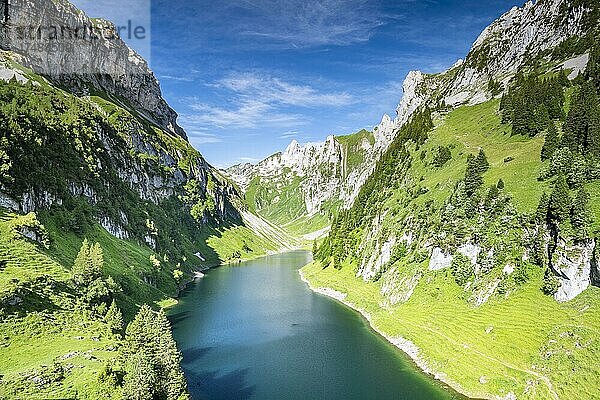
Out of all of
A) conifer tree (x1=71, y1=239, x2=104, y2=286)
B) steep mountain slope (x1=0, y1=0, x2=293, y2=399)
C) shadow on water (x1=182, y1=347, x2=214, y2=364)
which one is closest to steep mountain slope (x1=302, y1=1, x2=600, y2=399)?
shadow on water (x1=182, y1=347, x2=214, y2=364)

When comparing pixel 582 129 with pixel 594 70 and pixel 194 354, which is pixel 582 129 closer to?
pixel 594 70

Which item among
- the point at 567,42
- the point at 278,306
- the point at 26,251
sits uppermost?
the point at 567,42

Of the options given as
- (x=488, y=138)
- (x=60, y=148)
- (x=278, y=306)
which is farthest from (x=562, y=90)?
(x=60, y=148)

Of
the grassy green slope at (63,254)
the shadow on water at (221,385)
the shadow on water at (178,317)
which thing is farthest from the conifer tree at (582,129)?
the shadow on water at (178,317)

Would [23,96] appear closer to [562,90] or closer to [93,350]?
[93,350]

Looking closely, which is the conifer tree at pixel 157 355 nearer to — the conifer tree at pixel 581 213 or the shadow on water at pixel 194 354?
the shadow on water at pixel 194 354

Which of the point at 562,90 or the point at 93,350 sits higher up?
the point at 562,90

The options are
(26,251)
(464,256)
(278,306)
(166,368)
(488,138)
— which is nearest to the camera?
(166,368)
